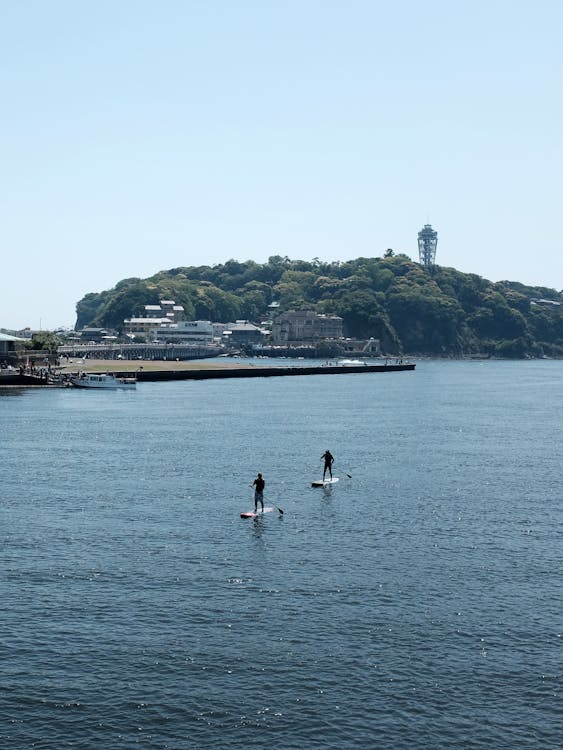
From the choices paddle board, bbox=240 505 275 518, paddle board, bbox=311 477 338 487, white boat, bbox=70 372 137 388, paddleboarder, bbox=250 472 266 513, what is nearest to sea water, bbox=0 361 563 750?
paddle board, bbox=240 505 275 518

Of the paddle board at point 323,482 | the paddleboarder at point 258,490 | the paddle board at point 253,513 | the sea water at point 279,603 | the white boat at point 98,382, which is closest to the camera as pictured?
the sea water at point 279,603

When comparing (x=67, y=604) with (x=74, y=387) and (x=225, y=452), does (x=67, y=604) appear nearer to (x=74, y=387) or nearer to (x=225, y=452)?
(x=225, y=452)

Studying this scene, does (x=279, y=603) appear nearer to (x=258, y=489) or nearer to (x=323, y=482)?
(x=258, y=489)

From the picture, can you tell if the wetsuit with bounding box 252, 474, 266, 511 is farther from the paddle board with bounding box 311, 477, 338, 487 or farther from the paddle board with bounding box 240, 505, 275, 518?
the paddle board with bounding box 311, 477, 338, 487

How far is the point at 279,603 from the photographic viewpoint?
4003 centimetres

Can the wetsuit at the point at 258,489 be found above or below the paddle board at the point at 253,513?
above

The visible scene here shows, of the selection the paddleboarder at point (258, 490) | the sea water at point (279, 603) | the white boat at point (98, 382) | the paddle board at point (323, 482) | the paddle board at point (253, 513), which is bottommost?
the sea water at point (279, 603)

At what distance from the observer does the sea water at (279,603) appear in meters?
29.2

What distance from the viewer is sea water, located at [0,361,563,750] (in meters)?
29.2

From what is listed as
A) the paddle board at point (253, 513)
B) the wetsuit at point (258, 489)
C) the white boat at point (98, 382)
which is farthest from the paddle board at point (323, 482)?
the white boat at point (98, 382)

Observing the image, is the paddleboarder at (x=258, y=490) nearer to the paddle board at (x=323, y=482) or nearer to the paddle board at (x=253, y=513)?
the paddle board at (x=253, y=513)

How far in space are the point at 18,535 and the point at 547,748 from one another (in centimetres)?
3220

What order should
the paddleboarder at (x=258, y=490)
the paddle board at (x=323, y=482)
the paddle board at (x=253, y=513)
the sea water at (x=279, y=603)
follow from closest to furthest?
the sea water at (x=279, y=603) < the paddle board at (x=253, y=513) < the paddleboarder at (x=258, y=490) < the paddle board at (x=323, y=482)

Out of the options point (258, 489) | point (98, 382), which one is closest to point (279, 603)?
point (258, 489)
